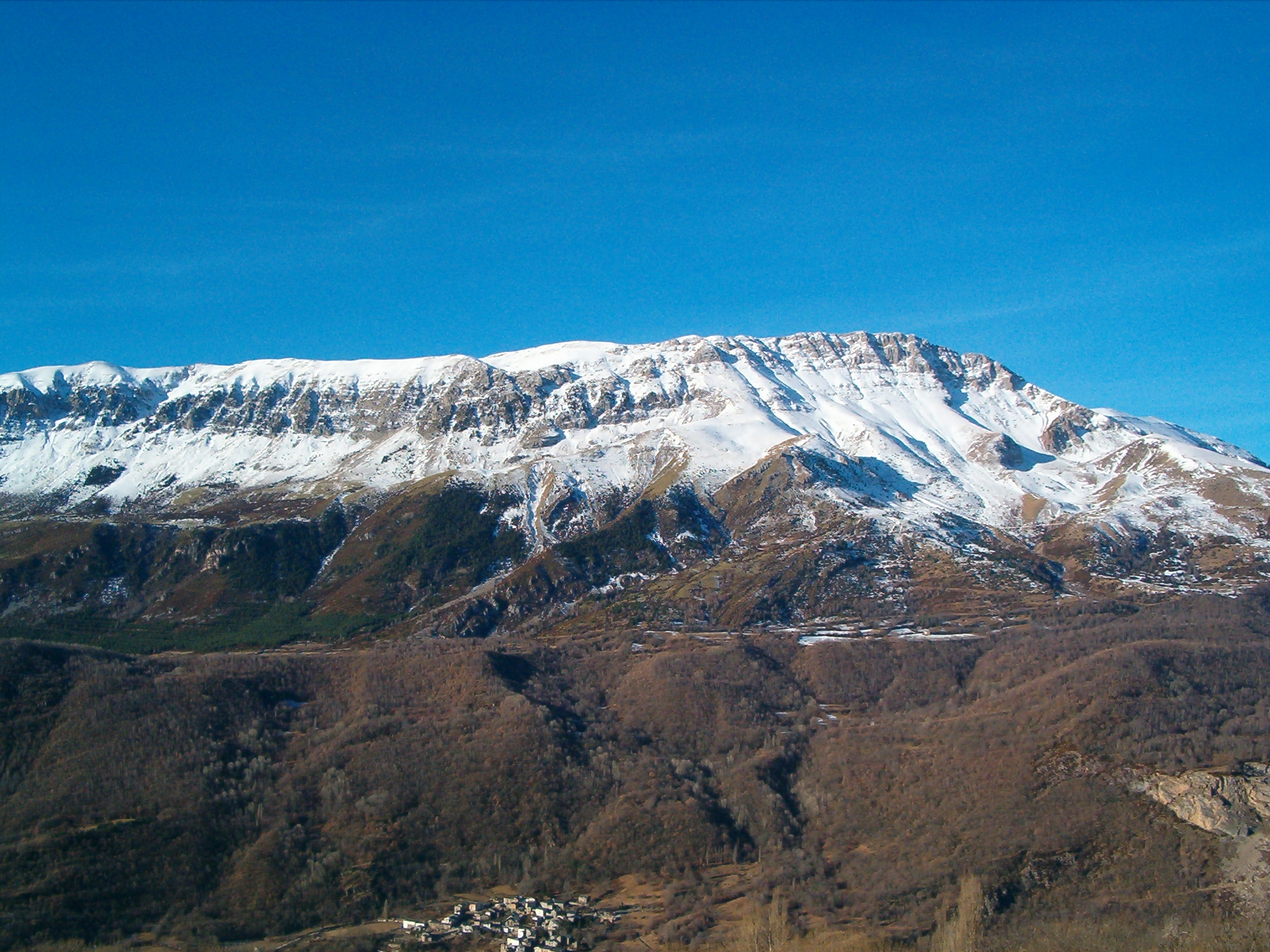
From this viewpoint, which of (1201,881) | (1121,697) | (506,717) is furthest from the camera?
(506,717)

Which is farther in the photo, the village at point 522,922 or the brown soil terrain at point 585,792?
the brown soil terrain at point 585,792

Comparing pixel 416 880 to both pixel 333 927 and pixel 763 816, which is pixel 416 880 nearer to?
pixel 333 927

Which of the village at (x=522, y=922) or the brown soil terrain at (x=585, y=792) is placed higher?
the brown soil terrain at (x=585, y=792)

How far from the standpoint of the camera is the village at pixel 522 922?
85875 mm

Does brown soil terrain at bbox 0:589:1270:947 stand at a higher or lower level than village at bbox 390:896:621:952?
higher

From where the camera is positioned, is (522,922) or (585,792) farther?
(585,792)

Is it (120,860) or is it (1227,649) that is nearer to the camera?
(120,860)

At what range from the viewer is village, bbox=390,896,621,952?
85.9m

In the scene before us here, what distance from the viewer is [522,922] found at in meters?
89.8

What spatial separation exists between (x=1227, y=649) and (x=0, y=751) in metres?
161

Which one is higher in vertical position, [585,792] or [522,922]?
[585,792]

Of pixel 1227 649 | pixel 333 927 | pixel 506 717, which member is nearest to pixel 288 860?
pixel 333 927

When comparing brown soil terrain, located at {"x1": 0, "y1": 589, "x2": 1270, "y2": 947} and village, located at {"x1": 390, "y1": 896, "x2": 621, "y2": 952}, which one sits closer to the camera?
village, located at {"x1": 390, "y1": 896, "x2": 621, "y2": 952}

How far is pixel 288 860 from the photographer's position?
97938 mm
